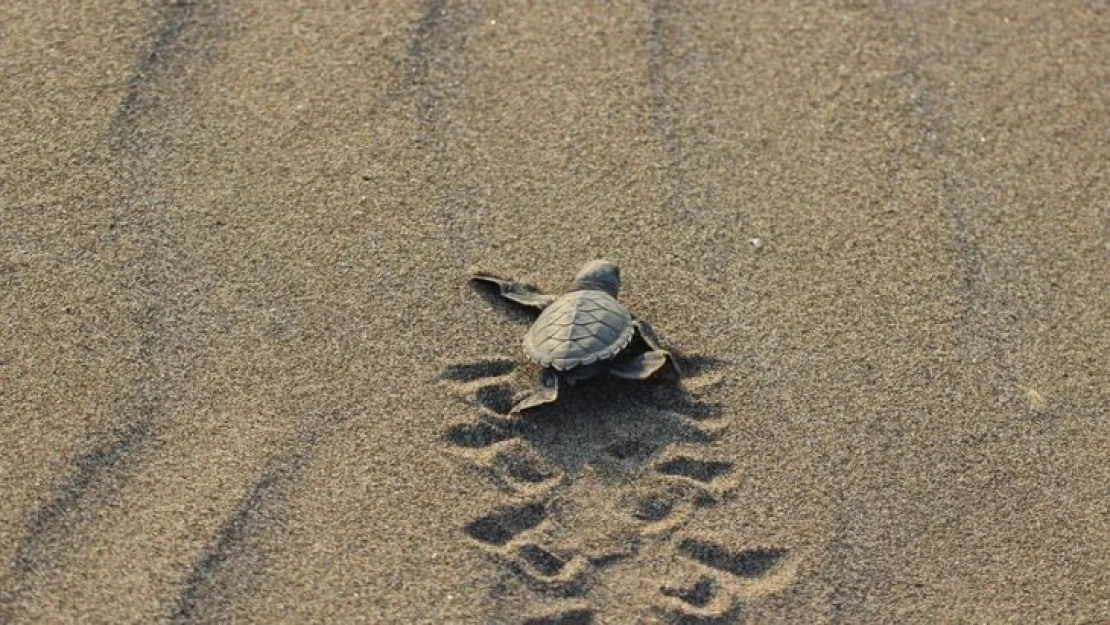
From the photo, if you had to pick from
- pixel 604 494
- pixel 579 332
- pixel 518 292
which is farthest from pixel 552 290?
pixel 604 494

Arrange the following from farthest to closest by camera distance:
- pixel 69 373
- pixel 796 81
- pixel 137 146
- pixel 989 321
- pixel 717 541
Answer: pixel 796 81 < pixel 137 146 < pixel 989 321 < pixel 69 373 < pixel 717 541

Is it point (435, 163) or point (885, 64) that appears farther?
point (885, 64)

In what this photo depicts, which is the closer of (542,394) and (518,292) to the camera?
(542,394)

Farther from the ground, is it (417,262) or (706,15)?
(706,15)

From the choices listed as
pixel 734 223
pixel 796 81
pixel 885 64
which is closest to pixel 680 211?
pixel 734 223

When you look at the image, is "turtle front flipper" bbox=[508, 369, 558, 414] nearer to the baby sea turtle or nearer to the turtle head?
the baby sea turtle

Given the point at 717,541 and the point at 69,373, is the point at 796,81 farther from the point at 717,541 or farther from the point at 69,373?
the point at 69,373

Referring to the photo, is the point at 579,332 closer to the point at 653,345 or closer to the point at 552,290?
the point at 653,345

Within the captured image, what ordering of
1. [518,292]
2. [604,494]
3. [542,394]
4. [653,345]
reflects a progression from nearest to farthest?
1. [604,494]
2. [542,394]
3. [653,345]
4. [518,292]
